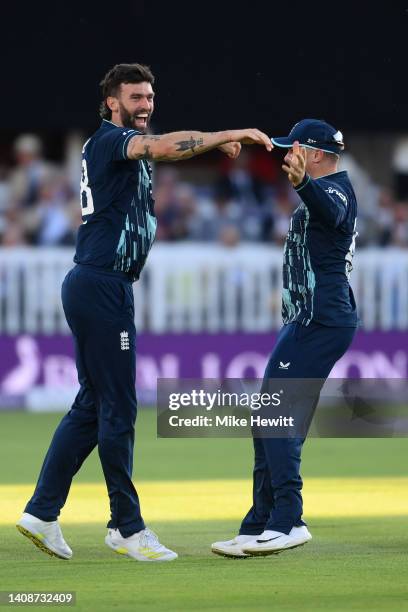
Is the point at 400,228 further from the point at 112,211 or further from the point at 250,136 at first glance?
the point at 250,136

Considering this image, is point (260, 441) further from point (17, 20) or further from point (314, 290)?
point (17, 20)

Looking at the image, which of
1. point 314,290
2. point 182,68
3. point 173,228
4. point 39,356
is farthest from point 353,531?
point 182,68

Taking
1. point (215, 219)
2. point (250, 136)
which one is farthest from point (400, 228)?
point (250, 136)

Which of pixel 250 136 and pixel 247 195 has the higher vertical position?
pixel 247 195

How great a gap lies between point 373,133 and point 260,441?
523 inches

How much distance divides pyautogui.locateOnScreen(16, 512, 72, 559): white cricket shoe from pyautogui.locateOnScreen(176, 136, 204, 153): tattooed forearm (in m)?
1.95

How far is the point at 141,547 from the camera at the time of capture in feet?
24.8

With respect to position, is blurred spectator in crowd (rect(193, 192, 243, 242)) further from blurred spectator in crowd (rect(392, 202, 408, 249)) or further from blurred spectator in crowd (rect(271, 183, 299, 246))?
blurred spectator in crowd (rect(392, 202, 408, 249))

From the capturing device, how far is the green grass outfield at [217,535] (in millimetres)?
6500

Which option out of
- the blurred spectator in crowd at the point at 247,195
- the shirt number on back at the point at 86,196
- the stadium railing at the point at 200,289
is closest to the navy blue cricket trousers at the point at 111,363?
the shirt number on back at the point at 86,196

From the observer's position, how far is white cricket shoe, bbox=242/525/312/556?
7.56 m

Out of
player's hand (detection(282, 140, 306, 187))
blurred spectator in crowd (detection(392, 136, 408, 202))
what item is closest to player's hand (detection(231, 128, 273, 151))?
player's hand (detection(282, 140, 306, 187))

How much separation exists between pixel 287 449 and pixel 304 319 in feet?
2.10

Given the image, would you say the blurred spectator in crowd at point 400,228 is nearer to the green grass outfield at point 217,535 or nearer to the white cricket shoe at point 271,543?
the green grass outfield at point 217,535
